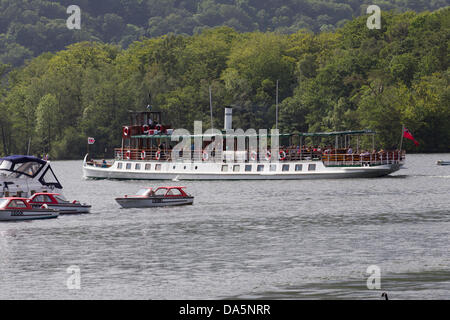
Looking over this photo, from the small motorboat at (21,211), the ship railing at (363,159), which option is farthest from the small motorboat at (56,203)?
the ship railing at (363,159)

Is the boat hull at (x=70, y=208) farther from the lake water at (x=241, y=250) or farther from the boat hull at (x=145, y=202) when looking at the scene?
the boat hull at (x=145, y=202)

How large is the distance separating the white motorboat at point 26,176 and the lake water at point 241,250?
20.3ft

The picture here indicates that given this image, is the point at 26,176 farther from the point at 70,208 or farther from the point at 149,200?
the point at 149,200

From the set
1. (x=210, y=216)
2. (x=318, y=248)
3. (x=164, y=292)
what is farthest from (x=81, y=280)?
(x=210, y=216)

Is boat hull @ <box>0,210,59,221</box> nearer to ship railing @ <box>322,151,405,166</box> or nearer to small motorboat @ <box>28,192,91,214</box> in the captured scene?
small motorboat @ <box>28,192,91,214</box>

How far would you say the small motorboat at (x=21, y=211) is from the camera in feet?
224

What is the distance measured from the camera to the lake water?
38688 millimetres

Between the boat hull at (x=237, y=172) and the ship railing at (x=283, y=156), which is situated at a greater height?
the ship railing at (x=283, y=156)

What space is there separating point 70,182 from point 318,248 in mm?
87132

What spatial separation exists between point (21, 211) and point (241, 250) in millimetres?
24241

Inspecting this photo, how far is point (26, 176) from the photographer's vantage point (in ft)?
271

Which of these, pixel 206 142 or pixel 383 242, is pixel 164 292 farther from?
pixel 206 142

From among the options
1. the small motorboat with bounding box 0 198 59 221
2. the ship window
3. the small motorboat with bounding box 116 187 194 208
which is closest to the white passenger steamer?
A: the small motorboat with bounding box 116 187 194 208

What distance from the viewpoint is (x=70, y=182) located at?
134m
